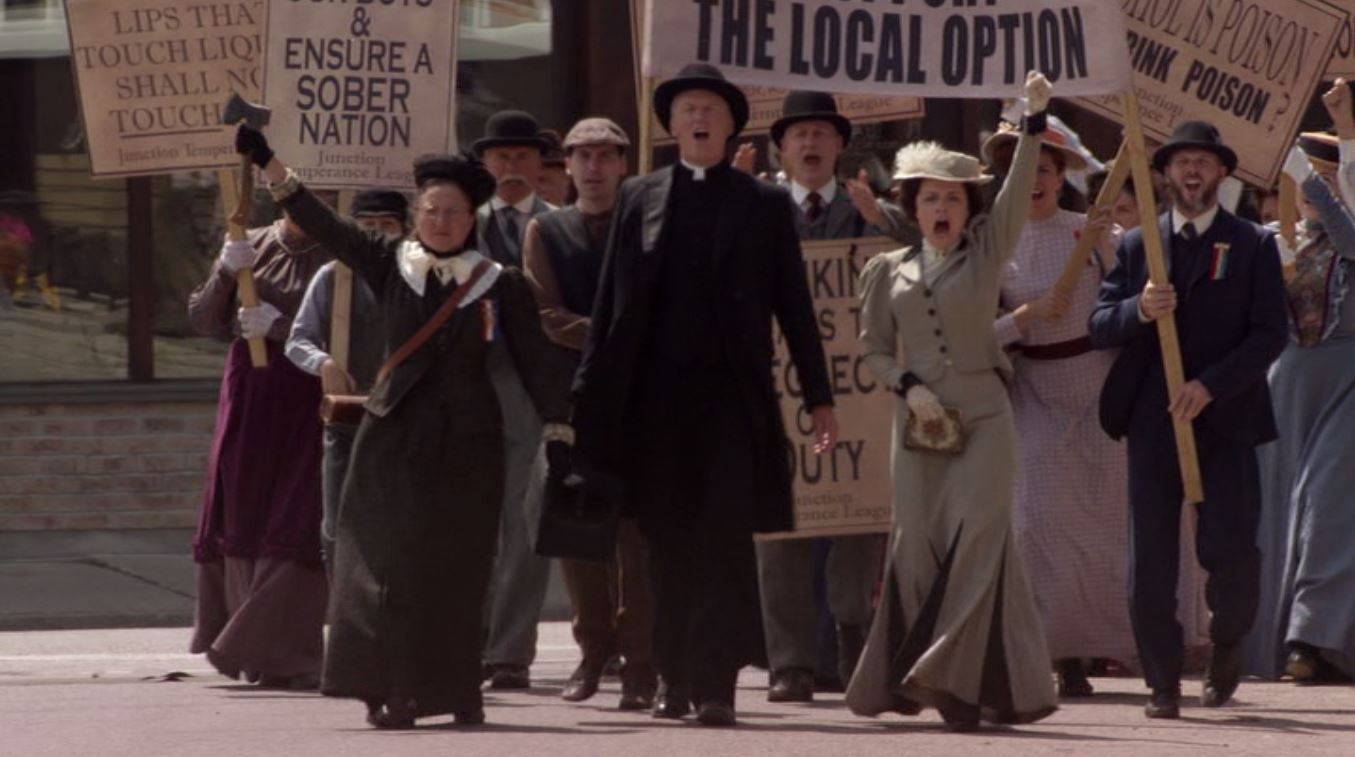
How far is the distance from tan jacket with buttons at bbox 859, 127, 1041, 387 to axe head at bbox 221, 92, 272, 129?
1.91 metres

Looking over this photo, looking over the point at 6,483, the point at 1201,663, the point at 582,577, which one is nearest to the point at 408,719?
the point at 582,577

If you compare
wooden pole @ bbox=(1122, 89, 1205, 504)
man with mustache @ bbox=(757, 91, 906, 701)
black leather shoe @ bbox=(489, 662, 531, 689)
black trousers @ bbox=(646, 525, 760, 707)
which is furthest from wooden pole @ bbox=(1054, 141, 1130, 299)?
black leather shoe @ bbox=(489, 662, 531, 689)

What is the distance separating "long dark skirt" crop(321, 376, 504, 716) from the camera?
10.2m

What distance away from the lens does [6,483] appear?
17172 mm

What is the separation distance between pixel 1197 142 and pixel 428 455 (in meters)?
2.46

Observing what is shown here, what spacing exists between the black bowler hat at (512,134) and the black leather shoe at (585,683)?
2143mm

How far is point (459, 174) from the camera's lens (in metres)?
10.4

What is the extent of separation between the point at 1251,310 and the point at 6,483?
26.8 ft

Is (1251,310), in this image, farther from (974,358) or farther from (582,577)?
(582,577)

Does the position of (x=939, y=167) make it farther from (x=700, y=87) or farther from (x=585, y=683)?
(x=585, y=683)

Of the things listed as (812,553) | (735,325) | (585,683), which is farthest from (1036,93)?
(585,683)

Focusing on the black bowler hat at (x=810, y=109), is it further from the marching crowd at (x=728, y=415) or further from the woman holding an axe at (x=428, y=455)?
the woman holding an axe at (x=428, y=455)

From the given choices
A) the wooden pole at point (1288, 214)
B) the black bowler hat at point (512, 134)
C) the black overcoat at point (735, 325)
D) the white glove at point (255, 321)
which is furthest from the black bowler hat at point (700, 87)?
the wooden pole at point (1288, 214)

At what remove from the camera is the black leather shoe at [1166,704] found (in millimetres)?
10438
